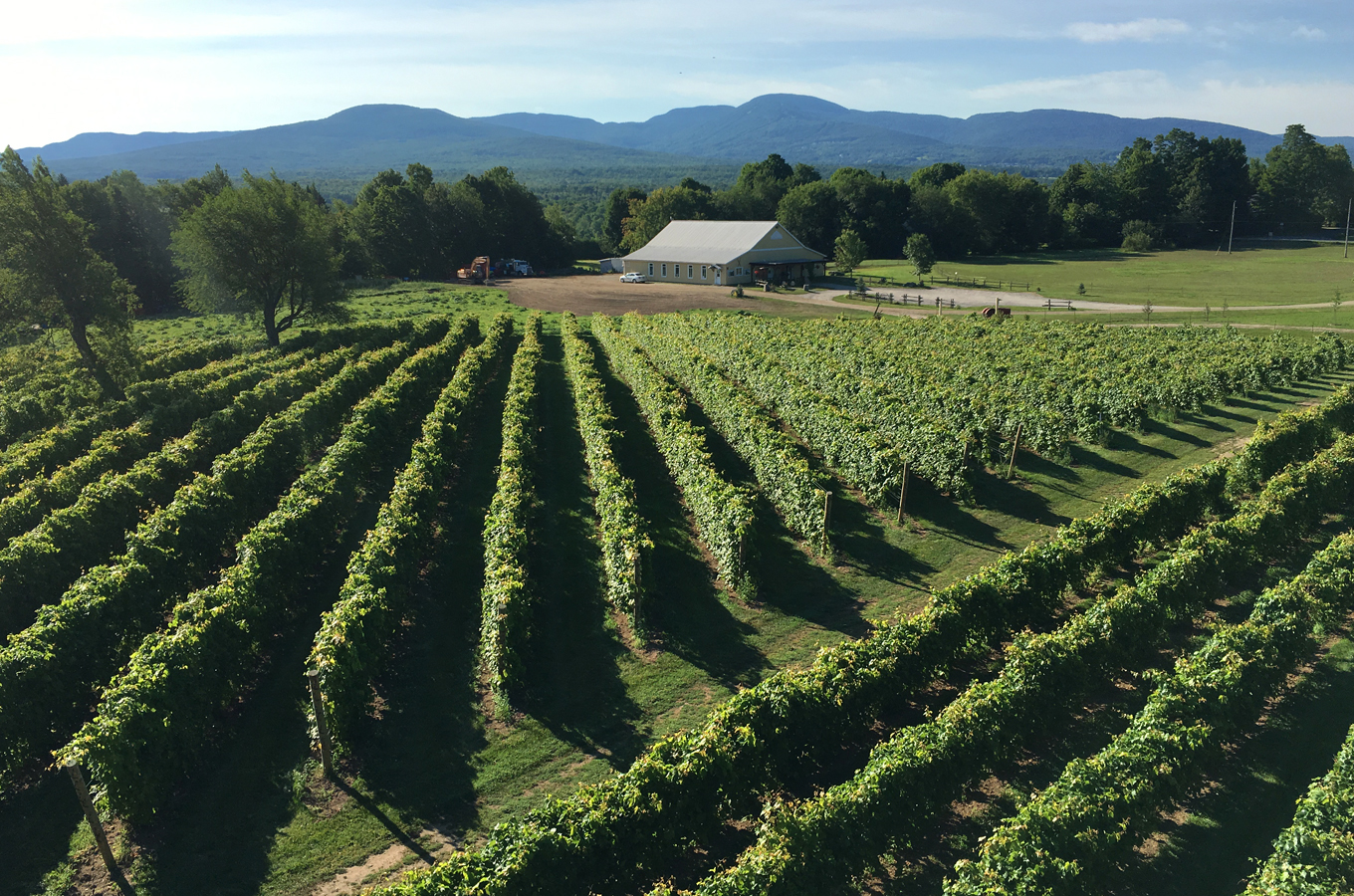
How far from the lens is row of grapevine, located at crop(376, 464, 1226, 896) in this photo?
8.60m

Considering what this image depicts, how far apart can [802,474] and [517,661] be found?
30.8 ft

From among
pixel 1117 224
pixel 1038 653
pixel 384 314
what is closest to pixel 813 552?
pixel 1038 653

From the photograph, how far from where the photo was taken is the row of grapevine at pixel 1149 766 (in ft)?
26.6

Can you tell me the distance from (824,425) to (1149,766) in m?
16.1

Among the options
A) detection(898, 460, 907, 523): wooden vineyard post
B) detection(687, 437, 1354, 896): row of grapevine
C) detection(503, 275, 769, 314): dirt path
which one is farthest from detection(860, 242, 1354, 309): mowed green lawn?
detection(687, 437, 1354, 896): row of grapevine

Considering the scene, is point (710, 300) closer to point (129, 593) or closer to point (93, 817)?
point (129, 593)

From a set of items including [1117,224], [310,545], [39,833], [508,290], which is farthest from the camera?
[1117,224]

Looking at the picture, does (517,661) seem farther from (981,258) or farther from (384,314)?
(981,258)

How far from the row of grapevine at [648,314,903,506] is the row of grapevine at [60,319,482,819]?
15.2 m

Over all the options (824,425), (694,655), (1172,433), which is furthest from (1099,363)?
(694,655)

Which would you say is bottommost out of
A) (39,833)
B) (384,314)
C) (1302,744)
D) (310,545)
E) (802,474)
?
(39,833)

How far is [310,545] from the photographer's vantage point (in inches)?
682

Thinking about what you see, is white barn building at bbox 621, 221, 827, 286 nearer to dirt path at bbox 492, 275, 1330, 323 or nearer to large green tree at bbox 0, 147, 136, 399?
dirt path at bbox 492, 275, 1330, 323

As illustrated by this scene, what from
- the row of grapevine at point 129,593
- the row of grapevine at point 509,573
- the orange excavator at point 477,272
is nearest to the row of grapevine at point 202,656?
the row of grapevine at point 129,593
